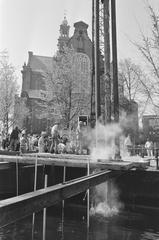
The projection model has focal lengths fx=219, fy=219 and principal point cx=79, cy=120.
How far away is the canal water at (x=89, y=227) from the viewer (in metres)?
5.87

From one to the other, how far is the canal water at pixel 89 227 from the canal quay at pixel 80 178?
0.72 metres

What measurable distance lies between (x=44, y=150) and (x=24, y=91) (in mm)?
33696

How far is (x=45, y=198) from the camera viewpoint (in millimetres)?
3699

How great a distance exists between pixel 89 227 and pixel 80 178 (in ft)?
7.10

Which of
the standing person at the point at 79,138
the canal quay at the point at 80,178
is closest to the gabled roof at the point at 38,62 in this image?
the standing person at the point at 79,138

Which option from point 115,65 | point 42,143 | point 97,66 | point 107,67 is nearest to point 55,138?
point 42,143

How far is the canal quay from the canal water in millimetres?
722

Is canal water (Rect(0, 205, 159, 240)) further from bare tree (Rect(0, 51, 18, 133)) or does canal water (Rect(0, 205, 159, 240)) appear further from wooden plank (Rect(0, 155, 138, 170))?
bare tree (Rect(0, 51, 18, 133))

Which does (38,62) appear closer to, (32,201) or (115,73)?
(115,73)

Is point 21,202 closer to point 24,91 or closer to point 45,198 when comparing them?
point 45,198

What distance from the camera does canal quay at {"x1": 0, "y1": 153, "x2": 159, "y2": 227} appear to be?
4.92 meters

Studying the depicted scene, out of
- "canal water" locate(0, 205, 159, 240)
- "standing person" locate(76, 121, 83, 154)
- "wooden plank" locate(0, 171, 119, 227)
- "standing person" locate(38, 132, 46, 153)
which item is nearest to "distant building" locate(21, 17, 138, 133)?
"standing person" locate(76, 121, 83, 154)

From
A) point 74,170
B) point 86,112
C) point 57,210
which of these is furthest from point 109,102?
point 86,112

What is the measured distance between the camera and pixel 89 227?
21.6 ft
